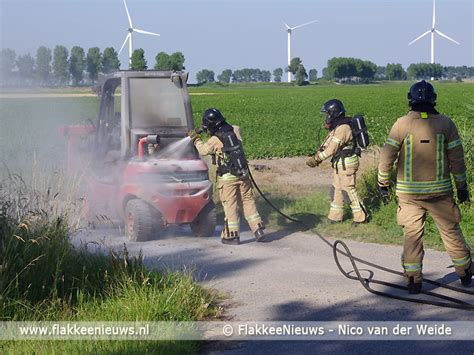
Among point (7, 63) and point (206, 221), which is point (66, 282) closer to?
point (7, 63)

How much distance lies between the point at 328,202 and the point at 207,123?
319 centimetres

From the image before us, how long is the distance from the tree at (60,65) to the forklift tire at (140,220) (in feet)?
6.22

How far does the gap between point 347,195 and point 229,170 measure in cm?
192

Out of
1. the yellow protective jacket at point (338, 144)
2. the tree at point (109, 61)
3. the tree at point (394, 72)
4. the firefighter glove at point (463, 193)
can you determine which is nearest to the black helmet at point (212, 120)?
the yellow protective jacket at point (338, 144)

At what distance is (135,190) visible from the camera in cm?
999

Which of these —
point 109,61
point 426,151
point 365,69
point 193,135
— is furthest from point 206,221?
point 365,69

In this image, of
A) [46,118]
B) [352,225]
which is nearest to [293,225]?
[352,225]

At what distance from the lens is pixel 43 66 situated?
866 cm

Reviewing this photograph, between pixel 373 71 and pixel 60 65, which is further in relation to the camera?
pixel 373 71

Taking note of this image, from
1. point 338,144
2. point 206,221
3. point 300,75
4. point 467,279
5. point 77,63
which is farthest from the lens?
point 300,75

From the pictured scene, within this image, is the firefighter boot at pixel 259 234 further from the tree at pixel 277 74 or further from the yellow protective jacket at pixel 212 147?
the tree at pixel 277 74

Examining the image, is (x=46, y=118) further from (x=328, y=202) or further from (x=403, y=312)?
(x=403, y=312)

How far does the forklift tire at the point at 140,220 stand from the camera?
9898 millimetres

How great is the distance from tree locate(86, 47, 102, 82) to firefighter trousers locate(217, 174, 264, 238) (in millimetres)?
2348
